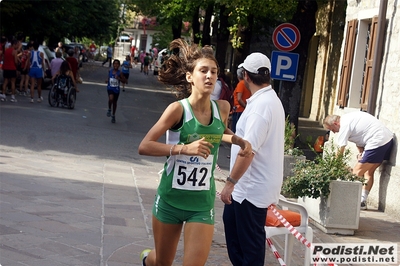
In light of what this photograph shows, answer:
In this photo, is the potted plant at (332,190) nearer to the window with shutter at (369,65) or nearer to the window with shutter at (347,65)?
the window with shutter at (369,65)

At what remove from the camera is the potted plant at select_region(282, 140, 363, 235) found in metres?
8.40

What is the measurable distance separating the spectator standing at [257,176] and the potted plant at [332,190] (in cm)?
298

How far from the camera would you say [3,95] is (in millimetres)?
21984

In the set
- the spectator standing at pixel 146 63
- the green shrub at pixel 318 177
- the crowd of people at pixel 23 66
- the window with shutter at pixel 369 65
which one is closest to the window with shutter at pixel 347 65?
the window with shutter at pixel 369 65

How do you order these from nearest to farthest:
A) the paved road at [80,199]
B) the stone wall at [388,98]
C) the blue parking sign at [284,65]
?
the paved road at [80,199] → the stone wall at [388,98] → the blue parking sign at [284,65]

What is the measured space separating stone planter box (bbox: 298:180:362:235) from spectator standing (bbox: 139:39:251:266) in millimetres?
3713

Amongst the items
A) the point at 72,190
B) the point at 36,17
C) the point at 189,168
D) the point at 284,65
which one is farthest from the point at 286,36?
the point at 36,17

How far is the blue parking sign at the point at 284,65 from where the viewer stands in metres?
14.8

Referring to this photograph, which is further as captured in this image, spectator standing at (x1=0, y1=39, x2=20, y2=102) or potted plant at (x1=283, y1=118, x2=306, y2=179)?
spectator standing at (x1=0, y1=39, x2=20, y2=102)

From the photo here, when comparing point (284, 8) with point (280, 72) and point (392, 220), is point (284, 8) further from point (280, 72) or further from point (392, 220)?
point (392, 220)

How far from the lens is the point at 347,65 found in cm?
1359

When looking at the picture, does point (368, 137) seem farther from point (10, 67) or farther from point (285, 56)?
point (10, 67)

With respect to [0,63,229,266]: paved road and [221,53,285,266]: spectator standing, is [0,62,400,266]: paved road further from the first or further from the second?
[221,53,285,266]: spectator standing

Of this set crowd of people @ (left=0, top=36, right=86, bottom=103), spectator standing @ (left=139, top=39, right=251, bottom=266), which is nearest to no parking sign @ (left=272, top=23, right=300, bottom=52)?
crowd of people @ (left=0, top=36, right=86, bottom=103)
